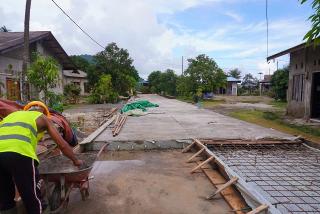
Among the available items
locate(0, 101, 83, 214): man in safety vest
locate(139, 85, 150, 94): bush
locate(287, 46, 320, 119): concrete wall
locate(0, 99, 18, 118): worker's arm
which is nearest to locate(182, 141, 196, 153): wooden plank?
locate(0, 99, 18, 118): worker's arm

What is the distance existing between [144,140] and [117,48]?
89.7ft

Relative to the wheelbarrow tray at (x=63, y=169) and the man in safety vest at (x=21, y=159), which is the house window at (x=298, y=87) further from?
the man in safety vest at (x=21, y=159)

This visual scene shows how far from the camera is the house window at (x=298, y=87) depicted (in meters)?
14.8

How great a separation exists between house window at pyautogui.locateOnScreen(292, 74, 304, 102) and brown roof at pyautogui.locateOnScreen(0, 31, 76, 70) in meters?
12.9

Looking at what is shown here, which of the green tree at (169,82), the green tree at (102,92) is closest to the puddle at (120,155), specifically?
the green tree at (102,92)

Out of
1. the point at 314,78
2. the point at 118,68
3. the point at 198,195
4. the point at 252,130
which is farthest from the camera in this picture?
the point at 118,68

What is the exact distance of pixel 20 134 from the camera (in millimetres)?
3066

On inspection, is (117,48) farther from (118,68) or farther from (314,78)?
(314,78)

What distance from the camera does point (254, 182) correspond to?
509 centimetres

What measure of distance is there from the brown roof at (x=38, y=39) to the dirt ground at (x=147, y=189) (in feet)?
27.2

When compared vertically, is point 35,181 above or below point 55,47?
below

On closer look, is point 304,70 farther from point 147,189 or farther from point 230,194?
point 147,189

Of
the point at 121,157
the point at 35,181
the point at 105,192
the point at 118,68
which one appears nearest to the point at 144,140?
the point at 121,157

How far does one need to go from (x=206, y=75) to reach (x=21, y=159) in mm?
32529
